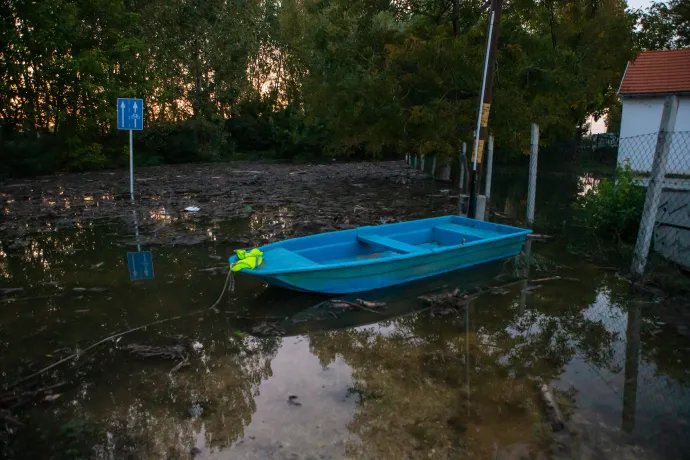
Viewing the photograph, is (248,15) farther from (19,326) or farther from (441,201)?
(19,326)

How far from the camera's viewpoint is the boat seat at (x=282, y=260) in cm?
604

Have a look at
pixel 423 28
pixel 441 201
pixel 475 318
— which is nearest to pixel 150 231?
pixel 475 318

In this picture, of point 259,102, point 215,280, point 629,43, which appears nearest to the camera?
point 215,280

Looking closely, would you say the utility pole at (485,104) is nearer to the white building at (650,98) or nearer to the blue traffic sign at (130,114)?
the white building at (650,98)

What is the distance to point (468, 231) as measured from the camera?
8.40m

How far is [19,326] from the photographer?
549cm

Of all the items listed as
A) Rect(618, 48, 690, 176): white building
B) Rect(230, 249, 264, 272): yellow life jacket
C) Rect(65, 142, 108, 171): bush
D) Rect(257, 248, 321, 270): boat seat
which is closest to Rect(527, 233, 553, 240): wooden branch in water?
Rect(257, 248, 321, 270): boat seat

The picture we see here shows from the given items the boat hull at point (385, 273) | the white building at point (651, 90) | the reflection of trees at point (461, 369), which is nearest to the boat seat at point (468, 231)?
the boat hull at point (385, 273)

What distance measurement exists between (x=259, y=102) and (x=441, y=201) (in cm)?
2411

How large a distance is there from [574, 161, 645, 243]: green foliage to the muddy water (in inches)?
43.6

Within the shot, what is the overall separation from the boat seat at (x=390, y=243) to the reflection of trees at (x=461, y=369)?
3.94 ft

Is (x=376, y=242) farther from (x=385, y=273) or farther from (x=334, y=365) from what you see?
(x=334, y=365)

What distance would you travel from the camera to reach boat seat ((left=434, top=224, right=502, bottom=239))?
8.13m

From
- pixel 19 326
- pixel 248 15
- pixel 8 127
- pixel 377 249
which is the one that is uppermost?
pixel 248 15
